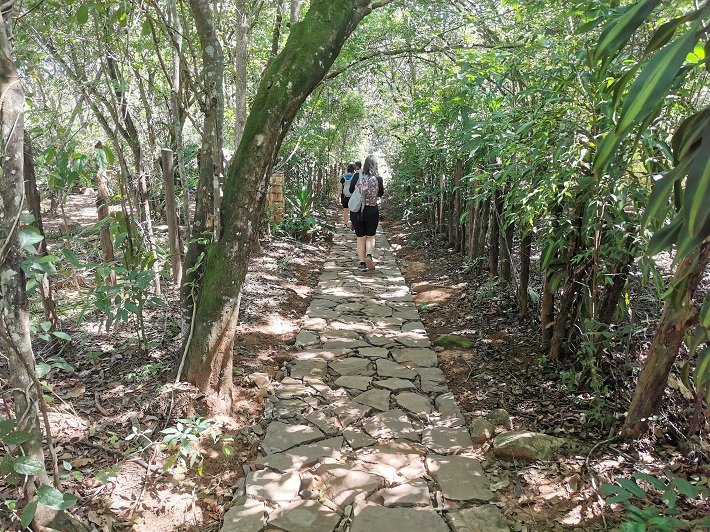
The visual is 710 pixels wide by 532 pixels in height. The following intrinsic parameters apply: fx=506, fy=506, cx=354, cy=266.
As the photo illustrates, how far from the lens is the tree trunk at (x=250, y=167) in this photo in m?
3.02

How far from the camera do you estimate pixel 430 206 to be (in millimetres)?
9867

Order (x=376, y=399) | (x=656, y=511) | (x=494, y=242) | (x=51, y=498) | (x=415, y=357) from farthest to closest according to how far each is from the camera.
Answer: (x=494, y=242) → (x=415, y=357) → (x=376, y=399) → (x=656, y=511) → (x=51, y=498)

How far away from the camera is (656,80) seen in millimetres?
1058

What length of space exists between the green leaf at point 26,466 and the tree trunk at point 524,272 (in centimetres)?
375

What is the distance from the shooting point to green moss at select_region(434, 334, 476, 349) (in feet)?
14.9

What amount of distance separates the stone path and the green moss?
132 millimetres

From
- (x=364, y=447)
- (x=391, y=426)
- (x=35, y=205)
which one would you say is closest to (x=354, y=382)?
(x=391, y=426)

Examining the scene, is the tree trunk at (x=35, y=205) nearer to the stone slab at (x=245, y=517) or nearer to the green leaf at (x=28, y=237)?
the green leaf at (x=28, y=237)

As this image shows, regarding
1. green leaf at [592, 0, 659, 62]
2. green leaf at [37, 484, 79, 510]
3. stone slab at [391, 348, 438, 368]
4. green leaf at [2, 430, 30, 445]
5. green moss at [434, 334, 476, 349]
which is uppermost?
green leaf at [592, 0, 659, 62]

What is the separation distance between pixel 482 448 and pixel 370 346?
1799 millimetres

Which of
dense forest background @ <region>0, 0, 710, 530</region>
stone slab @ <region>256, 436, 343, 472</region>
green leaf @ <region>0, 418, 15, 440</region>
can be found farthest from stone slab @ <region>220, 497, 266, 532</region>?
green leaf @ <region>0, 418, 15, 440</region>

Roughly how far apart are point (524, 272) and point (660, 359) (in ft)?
6.37

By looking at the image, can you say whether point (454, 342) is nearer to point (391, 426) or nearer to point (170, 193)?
point (391, 426)

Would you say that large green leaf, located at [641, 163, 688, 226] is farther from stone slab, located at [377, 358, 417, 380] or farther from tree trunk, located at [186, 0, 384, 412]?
stone slab, located at [377, 358, 417, 380]
